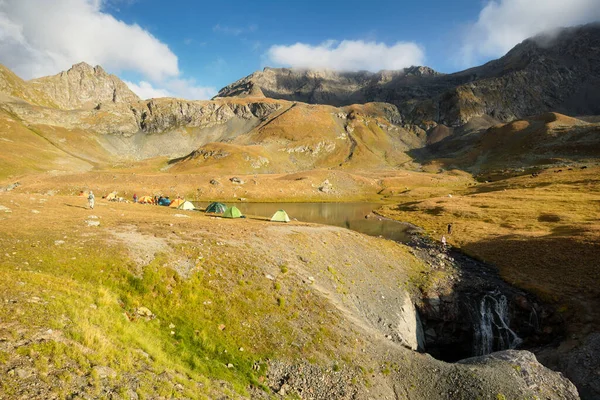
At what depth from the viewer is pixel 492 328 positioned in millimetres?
29422

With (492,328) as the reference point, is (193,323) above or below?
above

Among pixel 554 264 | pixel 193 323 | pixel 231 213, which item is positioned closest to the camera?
pixel 193 323

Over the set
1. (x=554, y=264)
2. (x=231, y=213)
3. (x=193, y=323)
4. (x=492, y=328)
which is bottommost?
(x=492, y=328)

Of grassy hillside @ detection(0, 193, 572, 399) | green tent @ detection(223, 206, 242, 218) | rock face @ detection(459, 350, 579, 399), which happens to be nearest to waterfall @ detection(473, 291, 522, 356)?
grassy hillside @ detection(0, 193, 572, 399)

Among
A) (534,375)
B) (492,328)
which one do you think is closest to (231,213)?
(492,328)

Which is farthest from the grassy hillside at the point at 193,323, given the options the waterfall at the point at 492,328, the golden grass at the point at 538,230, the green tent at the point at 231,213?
the green tent at the point at 231,213

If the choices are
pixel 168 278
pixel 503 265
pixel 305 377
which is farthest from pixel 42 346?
pixel 503 265

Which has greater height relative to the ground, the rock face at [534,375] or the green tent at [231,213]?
the green tent at [231,213]

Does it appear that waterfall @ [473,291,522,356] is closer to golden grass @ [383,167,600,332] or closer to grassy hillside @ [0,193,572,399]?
golden grass @ [383,167,600,332]

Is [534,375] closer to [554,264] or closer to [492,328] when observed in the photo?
[492,328]

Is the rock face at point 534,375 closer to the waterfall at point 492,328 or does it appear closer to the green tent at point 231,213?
the waterfall at point 492,328

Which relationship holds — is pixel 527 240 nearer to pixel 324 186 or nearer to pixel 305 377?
pixel 305 377

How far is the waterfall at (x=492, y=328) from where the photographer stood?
1122 inches

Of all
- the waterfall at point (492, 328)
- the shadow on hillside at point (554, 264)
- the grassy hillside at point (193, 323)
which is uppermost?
the grassy hillside at point (193, 323)
